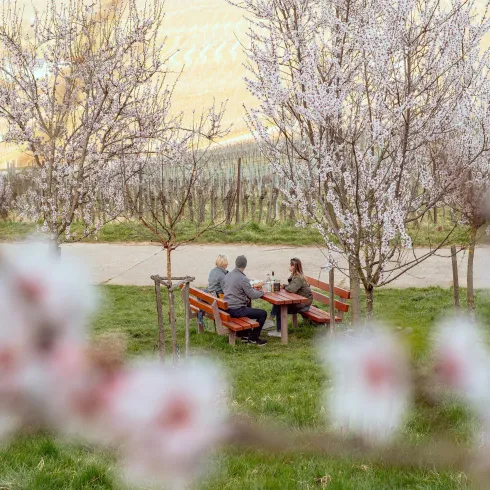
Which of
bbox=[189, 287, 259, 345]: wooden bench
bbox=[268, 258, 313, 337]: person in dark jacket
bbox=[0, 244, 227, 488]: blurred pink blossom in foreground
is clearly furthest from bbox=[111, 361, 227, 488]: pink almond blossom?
bbox=[268, 258, 313, 337]: person in dark jacket

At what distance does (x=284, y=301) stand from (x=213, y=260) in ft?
16.2

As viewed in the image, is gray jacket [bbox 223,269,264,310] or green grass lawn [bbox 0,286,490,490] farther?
gray jacket [bbox 223,269,264,310]

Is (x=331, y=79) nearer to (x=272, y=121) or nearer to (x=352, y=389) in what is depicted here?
(x=272, y=121)

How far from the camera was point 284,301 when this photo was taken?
7.09 meters

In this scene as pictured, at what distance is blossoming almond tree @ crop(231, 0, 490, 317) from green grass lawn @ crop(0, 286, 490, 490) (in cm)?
64

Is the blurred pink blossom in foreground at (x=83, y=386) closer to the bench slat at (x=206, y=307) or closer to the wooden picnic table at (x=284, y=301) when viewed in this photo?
the bench slat at (x=206, y=307)

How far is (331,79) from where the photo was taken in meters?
4.46

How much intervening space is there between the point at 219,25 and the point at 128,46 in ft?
282

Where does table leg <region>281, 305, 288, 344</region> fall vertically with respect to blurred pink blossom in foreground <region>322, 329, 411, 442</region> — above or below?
below

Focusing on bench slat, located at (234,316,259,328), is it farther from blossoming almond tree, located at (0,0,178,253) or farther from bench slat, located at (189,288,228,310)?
blossoming almond tree, located at (0,0,178,253)

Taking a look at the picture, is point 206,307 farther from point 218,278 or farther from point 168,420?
point 168,420

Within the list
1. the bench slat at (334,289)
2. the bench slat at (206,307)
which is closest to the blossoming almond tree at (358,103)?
the bench slat at (206,307)

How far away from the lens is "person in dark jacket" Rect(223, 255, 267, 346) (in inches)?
278

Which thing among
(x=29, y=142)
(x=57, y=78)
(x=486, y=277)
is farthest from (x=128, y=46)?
(x=486, y=277)
